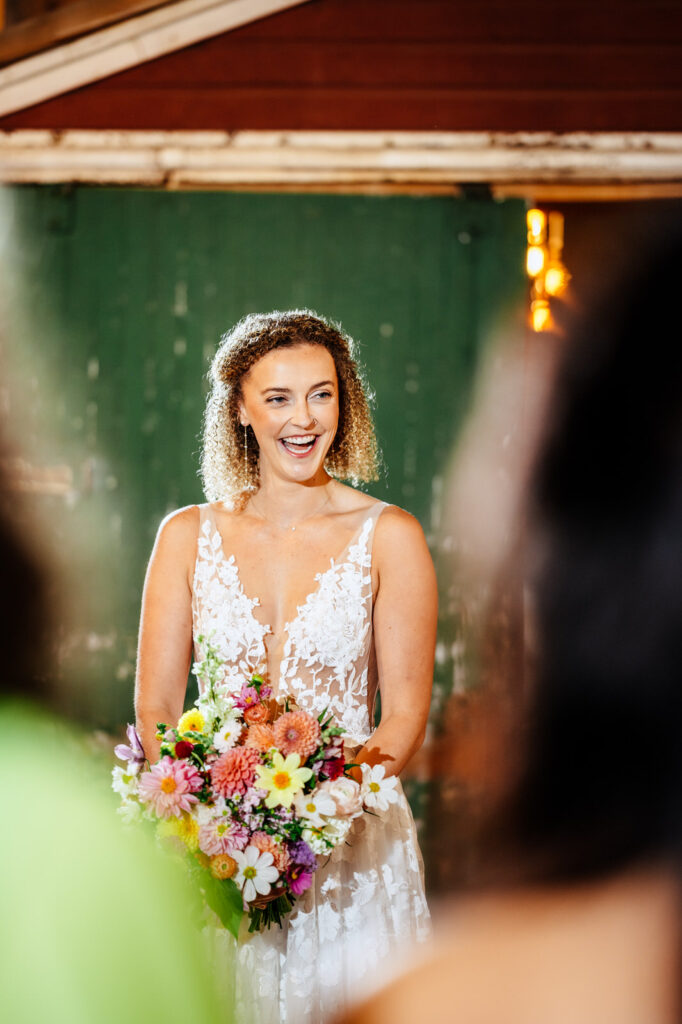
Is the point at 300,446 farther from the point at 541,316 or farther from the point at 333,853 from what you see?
the point at 541,316

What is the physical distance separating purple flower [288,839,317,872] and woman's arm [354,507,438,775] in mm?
323

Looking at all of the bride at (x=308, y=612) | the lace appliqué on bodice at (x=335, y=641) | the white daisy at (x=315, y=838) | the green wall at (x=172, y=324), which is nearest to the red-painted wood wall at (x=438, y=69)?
the green wall at (x=172, y=324)

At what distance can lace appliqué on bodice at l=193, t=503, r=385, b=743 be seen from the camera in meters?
2.23

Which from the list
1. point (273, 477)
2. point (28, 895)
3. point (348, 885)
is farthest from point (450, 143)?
point (28, 895)

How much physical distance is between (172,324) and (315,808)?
3.11m

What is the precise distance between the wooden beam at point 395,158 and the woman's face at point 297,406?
2.21 m

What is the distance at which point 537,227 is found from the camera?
171 inches

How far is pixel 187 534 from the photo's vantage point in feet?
7.58

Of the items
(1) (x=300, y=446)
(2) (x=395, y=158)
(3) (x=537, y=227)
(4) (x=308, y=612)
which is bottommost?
(4) (x=308, y=612)

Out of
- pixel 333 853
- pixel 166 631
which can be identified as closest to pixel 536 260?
pixel 166 631

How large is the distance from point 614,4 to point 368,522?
3.18 meters

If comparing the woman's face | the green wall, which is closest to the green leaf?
the woman's face

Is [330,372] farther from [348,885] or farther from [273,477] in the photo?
[348,885]

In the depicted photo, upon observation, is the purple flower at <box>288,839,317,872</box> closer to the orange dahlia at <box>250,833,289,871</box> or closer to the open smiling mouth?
the orange dahlia at <box>250,833,289,871</box>
